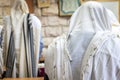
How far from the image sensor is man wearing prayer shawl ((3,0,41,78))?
2.14 meters

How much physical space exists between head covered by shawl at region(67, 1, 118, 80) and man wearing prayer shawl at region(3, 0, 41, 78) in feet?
2.53

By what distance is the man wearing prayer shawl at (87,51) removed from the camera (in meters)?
1.19

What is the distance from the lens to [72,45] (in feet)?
4.52

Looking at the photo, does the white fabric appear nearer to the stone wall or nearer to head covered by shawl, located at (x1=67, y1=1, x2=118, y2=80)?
head covered by shawl, located at (x1=67, y1=1, x2=118, y2=80)

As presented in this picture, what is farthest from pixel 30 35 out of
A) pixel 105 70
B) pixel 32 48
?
pixel 105 70

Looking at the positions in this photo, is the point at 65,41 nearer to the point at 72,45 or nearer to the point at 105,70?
the point at 72,45

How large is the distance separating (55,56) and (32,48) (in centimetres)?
85

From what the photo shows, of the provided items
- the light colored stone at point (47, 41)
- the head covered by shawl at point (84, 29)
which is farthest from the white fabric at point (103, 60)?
the light colored stone at point (47, 41)

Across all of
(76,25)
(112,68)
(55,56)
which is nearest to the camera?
(112,68)

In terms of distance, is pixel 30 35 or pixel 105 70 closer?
pixel 105 70

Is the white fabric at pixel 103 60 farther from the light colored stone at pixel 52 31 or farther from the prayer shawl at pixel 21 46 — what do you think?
the light colored stone at pixel 52 31

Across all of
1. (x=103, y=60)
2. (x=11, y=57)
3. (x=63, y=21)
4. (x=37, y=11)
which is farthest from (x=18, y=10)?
(x=103, y=60)

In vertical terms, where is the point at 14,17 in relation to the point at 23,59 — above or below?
above

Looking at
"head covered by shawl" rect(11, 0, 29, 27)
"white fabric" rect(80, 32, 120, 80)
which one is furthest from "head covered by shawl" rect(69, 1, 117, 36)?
"head covered by shawl" rect(11, 0, 29, 27)
